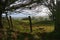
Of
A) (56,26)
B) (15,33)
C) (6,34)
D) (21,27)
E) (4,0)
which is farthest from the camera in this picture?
(56,26)

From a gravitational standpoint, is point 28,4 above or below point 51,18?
above

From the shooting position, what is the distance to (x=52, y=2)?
665 inches

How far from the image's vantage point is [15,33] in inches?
163

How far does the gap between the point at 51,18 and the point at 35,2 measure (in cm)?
518

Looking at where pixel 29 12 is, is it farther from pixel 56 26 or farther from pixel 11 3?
pixel 56 26

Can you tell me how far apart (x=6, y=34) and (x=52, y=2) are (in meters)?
12.7

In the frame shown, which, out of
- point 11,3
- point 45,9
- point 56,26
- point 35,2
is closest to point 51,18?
point 45,9

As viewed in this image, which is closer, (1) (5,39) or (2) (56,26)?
(1) (5,39)

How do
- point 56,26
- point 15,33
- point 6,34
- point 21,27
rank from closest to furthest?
point 15,33
point 6,34
point 21,27
point 56,26

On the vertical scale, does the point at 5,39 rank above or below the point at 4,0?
below

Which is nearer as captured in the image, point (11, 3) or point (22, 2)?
point (11, 3)

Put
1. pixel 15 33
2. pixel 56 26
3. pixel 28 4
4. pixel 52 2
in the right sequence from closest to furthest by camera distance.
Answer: pixel 15 33, pixel 28 4, pixel 56 26, pixel 52 2

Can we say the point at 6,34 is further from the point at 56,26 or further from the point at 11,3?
the point at 56,26

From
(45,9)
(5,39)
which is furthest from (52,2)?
(5,39)
